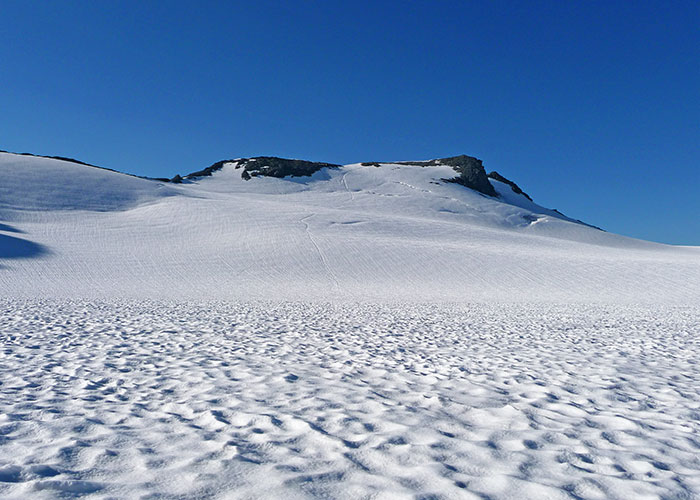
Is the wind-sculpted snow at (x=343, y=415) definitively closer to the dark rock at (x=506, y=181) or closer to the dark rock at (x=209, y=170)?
the dark rock at (x=209, y=170)

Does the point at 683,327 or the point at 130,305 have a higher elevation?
the point at 683,327

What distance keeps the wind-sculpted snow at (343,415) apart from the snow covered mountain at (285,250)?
39.7 feet

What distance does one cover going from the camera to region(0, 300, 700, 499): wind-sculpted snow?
3357 millimetres

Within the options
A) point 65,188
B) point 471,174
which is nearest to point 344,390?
point 65,188

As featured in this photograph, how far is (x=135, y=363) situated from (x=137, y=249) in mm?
29547

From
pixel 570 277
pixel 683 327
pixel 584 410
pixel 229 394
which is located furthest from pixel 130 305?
pixel 570 277

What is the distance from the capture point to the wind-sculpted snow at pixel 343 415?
3.36m

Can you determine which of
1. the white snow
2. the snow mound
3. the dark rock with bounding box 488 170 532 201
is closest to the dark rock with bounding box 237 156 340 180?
the snow mound

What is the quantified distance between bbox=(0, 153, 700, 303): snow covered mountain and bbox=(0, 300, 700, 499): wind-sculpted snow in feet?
39.7

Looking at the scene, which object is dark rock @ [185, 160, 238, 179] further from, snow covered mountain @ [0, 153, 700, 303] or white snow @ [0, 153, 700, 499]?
white snow @ [0, 153, 700, 499]

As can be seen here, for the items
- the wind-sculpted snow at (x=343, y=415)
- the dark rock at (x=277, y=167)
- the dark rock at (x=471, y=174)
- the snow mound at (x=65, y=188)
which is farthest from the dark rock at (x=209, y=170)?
the wind-sculpted snow at (x=343, y=415)

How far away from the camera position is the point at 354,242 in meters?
36.1

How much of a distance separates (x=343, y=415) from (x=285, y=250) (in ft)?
95.7

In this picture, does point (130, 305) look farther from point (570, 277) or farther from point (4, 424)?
point (570, 277)
